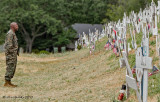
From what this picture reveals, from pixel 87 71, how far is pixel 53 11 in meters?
27.6

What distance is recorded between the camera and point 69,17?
42.2 meters

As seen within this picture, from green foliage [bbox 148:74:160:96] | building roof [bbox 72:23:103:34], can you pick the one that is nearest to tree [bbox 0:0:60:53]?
building roof [bbox 72:23:103:34]

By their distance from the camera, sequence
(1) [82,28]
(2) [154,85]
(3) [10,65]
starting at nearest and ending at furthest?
(2) [154,85], (3) [10,65], (1) [82,28]

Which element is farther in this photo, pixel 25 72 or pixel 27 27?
pixel 27 27

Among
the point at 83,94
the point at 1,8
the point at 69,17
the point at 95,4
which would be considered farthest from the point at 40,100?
the point at 95,4

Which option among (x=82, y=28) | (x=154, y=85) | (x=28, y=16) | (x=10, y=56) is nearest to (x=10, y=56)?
(x=10, y=56)

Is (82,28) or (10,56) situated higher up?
(82,28)

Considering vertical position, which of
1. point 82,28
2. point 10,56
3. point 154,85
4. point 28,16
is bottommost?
point 154,85

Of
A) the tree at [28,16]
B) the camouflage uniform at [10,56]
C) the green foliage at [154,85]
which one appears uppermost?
the tree at [28,16]

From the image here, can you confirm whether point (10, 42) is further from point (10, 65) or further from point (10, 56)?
point (10, 65)

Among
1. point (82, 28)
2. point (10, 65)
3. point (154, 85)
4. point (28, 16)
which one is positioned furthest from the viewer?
point (82, 28)

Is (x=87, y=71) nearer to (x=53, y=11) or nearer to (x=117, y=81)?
(x=117, y=81)

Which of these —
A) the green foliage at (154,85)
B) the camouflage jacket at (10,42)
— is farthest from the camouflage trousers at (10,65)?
the green foliage at (154,85)

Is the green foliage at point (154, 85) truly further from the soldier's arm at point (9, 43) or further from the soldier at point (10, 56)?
the soldier's arm at point (9, 43)
